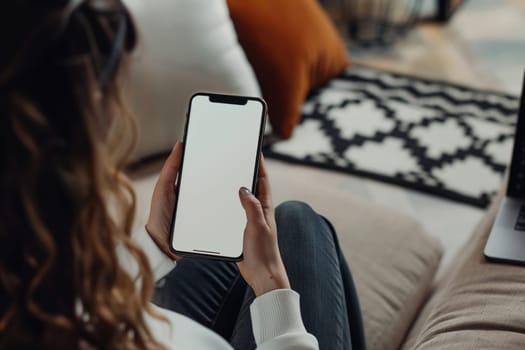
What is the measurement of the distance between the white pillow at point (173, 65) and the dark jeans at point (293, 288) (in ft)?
1.44

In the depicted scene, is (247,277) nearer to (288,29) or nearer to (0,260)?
(0,260)

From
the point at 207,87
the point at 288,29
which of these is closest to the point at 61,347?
the point at 207,87

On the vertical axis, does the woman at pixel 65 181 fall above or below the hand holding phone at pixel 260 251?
above

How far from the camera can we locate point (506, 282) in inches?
37.6

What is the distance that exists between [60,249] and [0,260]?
0.04 metres

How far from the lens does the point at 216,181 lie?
3.12ft

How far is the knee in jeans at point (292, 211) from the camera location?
1.03 m

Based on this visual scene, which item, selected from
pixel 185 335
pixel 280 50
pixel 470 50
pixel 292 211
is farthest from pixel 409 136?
pixel 185 335

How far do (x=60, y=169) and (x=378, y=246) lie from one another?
2.46ft

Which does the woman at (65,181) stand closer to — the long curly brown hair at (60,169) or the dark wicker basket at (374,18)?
the long curly brown hair at (60,169)

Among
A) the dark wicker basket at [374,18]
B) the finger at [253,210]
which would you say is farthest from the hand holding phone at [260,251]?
the dark wicker basket at [374,18]

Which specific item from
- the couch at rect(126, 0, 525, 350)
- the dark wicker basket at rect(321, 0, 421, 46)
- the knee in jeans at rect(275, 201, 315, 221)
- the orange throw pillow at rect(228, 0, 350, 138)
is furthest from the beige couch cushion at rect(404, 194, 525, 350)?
the dark wicker basket at rect(321, 0, 421, 46)

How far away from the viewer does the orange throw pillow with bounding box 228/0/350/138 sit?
5.46 feet

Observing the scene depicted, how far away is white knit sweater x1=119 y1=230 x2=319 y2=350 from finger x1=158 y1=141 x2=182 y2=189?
0.21 metres
